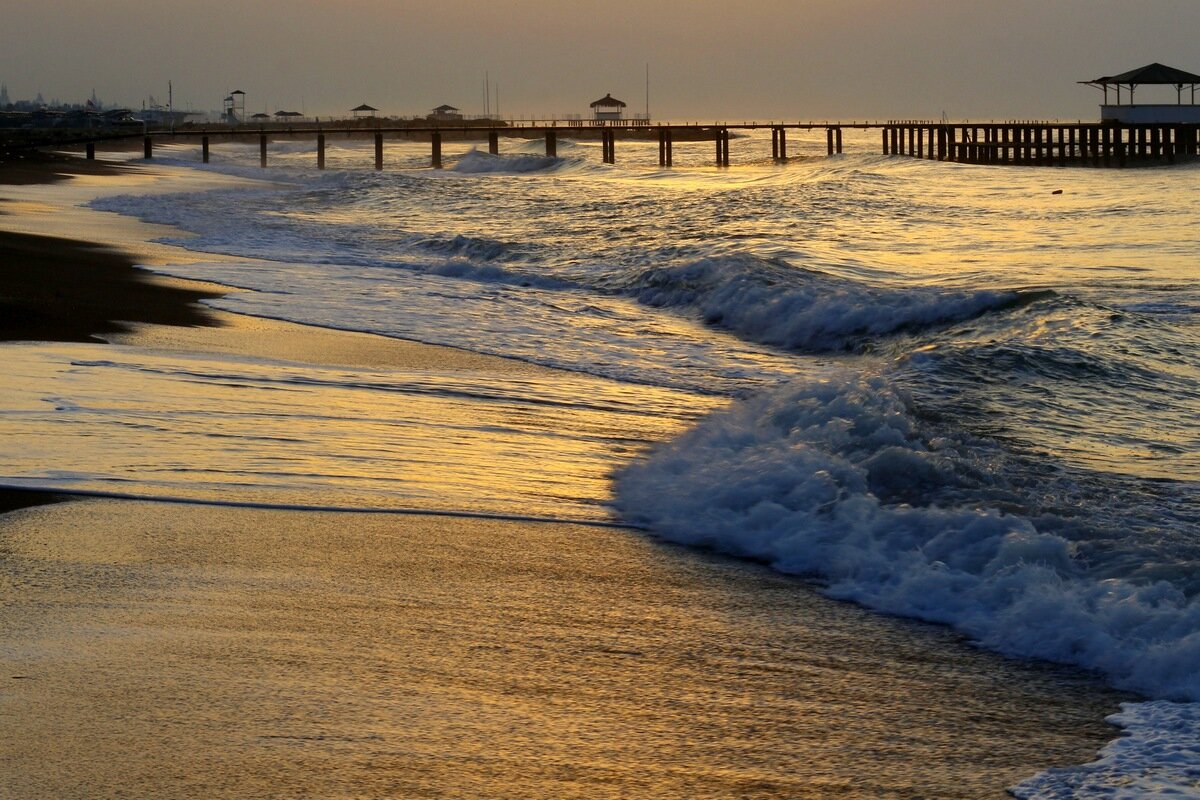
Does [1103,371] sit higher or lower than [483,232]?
lower

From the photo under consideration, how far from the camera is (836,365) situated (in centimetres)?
1157

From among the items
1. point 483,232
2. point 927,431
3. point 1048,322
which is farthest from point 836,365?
point 483,232

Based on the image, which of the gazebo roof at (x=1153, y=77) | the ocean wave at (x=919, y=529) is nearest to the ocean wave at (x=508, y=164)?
the gazebo roof at (x=1153, y=77)

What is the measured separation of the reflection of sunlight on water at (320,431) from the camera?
19.4 feet

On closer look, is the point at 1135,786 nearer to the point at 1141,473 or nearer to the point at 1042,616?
the point at 1042,616

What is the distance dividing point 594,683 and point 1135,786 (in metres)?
1.49

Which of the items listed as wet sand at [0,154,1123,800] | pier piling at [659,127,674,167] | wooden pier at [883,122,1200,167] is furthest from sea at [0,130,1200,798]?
pier piling at [659,127,674,167]

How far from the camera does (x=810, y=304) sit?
547 inches

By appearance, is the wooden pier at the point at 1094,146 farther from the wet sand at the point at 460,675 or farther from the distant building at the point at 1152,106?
the wet sand at the point at 460,675

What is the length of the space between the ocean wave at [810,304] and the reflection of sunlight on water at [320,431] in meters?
4.21

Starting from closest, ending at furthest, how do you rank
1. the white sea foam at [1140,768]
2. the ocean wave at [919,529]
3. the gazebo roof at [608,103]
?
1. the white sea foam at [1140,768]
2. the ocean wave at [919,529]
3. the gazebo roof at [608,103]

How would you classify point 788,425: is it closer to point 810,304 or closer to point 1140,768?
point 1140,768

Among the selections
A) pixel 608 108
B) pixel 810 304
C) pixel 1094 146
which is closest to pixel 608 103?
pixel 608 108

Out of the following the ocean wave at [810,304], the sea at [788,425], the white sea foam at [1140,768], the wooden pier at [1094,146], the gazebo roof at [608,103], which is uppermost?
the gazebo roof at [608,103]
